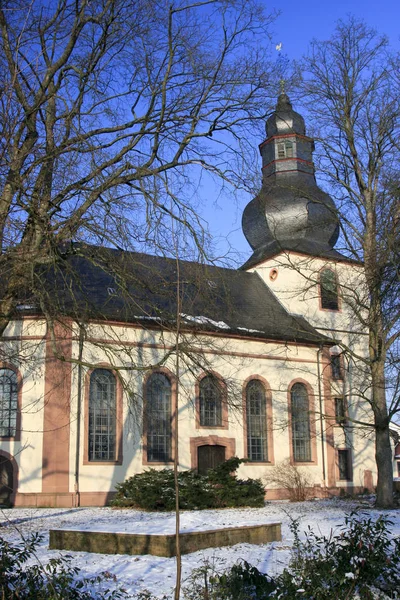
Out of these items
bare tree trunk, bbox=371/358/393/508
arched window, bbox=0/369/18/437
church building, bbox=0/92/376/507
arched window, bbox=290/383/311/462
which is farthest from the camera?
arched window, bbox=290/383/311/462

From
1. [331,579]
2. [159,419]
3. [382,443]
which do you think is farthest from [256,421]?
[331,579]

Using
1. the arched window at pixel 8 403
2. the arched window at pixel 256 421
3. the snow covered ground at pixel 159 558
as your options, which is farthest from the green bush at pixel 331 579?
the arched window at pixel 256 421

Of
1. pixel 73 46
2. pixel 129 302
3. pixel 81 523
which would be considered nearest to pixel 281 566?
pixel 129 302

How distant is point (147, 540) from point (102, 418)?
1161 centimetres

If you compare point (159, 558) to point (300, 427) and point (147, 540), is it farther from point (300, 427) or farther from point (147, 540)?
point (300, 427)

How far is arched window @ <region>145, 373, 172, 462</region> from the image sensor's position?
70.4 ft

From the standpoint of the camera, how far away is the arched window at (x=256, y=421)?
78.3 ft

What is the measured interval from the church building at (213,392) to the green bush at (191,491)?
6.40 ft

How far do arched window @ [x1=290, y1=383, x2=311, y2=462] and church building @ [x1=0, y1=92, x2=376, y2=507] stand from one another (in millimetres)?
39

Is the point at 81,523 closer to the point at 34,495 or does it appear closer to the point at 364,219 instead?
the point at 34,495

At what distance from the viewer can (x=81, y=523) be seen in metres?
13.9

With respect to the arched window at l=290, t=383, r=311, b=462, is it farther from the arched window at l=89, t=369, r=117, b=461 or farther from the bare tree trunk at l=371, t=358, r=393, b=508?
the arched window at l=89, t=369, r=117, b=461

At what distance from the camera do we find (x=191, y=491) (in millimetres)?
17062

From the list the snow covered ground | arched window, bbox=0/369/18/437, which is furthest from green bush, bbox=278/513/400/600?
arched window, bbox=0/369/18/437
